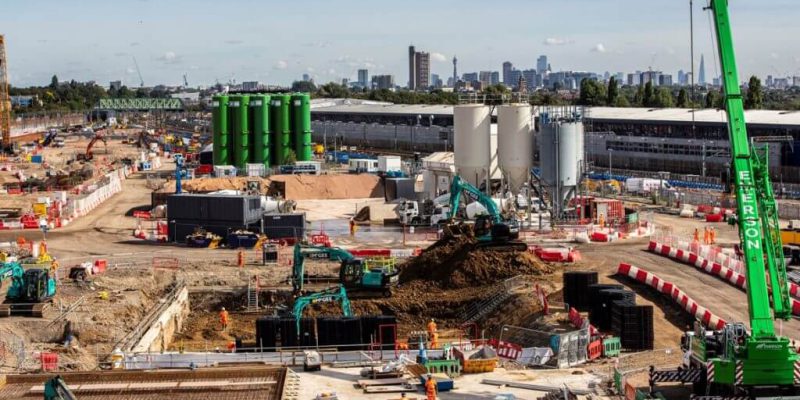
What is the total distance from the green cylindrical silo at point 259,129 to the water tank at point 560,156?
37.0 meters

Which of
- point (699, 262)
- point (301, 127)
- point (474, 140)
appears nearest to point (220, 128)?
point (301, 127)

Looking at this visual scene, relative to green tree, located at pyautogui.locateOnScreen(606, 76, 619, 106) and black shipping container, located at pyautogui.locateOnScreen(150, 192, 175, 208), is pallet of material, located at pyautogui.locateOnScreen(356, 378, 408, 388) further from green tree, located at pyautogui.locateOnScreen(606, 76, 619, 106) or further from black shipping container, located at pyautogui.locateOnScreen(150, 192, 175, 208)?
green tree, located at pyautogui.locateOnScreen(606, 76, 619, 106)

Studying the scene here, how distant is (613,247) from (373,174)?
106 feet

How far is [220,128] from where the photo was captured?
298 feet

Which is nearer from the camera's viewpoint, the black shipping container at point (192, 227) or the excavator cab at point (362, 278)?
the excavator cab at point (362, 278)

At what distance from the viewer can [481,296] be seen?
42406mm

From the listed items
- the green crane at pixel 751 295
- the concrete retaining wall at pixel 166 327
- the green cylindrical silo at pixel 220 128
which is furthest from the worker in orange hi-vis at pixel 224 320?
the green cylindrical silo at pixel 220 128

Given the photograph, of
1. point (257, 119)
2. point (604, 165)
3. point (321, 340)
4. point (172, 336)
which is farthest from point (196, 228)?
point (604, 165)

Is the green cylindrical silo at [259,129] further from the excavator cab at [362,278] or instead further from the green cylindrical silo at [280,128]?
the excavator cab at [362,278]

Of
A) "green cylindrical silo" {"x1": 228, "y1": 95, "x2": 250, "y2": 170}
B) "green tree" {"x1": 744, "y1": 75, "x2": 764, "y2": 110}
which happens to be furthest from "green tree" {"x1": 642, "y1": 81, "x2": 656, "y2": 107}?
"green cylindrical silo" {"x1": 228, "y1": 95, "x2": 250, "y2": 170}

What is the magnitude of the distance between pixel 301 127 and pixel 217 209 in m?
37.7

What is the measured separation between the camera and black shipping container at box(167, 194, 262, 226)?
55812 mm

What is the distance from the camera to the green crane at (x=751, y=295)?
24297 millimetres

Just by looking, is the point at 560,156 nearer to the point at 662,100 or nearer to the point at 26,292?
the point at 26,292
